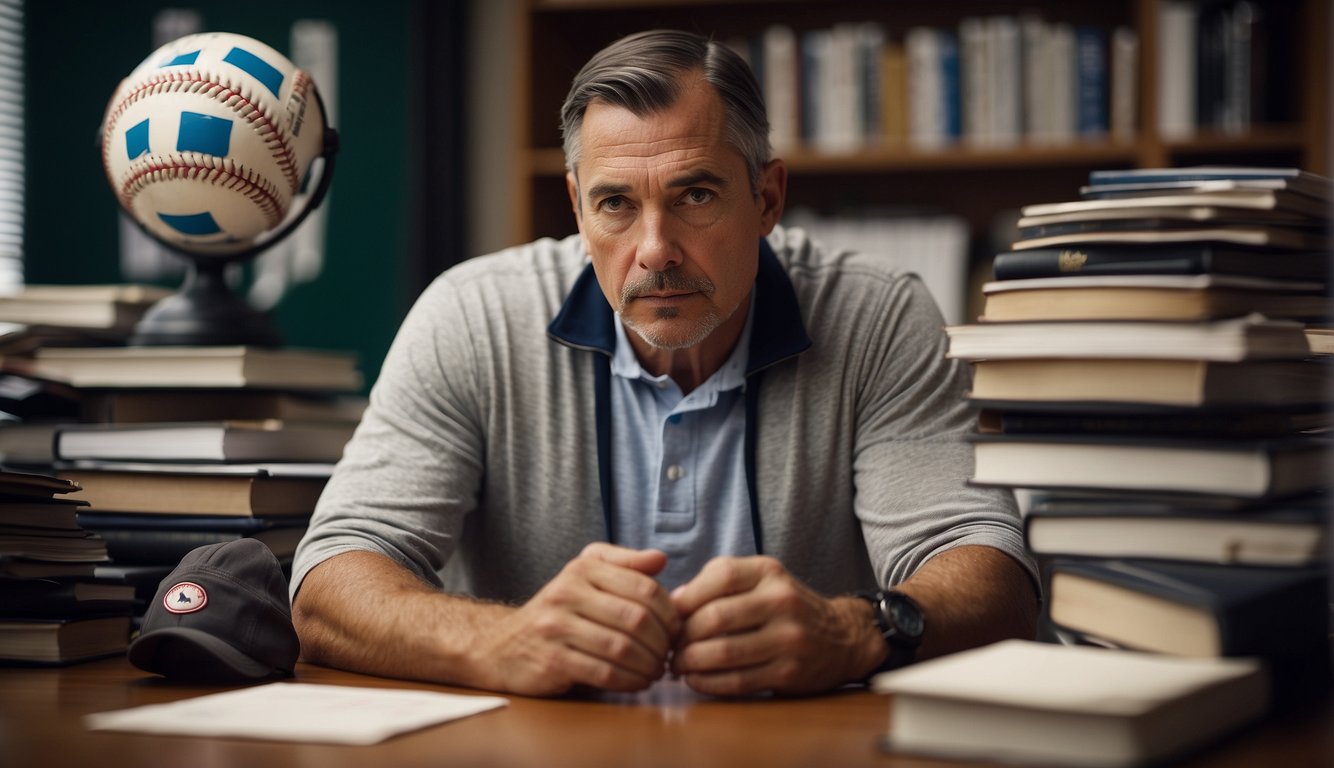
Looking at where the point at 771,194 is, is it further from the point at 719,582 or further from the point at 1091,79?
A: the point at 1091,79

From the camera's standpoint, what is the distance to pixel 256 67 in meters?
1.46

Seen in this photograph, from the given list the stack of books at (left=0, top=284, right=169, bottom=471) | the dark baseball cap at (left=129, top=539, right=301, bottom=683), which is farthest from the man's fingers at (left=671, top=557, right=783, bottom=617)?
the stack of books at (left=0, top=284, right=169, bottom=471)

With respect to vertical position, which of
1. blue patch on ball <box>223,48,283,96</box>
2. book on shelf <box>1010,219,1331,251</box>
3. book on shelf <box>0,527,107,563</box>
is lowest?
book on shelf <box>0,527,107,563</box>

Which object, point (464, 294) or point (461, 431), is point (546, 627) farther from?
point (464, 294)

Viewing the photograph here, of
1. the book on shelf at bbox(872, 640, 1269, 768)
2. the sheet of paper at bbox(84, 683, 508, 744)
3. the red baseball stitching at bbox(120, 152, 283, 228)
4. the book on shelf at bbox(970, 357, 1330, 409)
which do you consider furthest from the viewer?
the red baseball stitching at bbox(120, 152, 283, 228)

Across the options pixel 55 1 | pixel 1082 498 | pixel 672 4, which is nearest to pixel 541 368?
pixel 1082 498

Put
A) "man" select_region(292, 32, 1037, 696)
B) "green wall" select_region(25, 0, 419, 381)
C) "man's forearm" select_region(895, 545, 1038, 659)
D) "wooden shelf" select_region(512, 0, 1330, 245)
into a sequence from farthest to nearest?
"green wall" select_region(25, 0, 419, 381) < "wooden shelf" select_region(512, 0, 1330, 245) < "man" select_region(292, 32, 1037, 696) < "man's forearm" select_region(895, 545, 1038, 659)

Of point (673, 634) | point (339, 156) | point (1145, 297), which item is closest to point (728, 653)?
point (673, 634)

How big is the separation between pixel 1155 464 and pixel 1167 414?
40 mm

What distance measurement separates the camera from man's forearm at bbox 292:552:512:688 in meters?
1.10

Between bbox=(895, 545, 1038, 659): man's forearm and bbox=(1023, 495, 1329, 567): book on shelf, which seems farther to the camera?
bbox=(895, 545, 1038, 659): man's forearm

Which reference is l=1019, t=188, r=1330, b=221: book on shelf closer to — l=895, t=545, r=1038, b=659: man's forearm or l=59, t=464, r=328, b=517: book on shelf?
l=895, t=545, r=1038, b=659: man's forearm

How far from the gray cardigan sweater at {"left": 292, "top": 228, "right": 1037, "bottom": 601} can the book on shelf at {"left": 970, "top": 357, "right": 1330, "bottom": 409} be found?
0.40 metres

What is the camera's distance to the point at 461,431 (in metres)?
1.53
